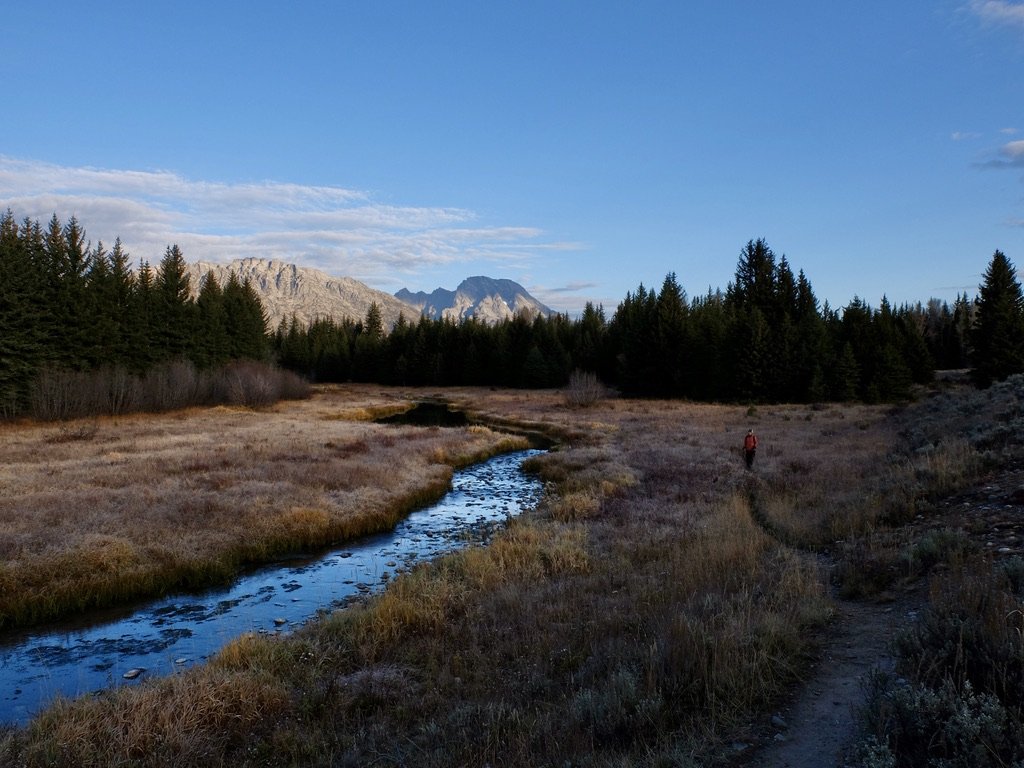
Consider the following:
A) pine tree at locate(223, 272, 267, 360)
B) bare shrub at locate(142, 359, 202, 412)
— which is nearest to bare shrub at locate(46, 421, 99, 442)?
bare shrub at locate(142, 359, 202, 412)

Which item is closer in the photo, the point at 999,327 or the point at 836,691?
the point at 836,691

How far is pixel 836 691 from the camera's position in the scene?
19.8 feet

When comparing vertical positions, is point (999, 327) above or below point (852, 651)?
above

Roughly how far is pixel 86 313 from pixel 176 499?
37.7m

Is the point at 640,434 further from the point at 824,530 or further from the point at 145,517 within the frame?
the point at 145,517

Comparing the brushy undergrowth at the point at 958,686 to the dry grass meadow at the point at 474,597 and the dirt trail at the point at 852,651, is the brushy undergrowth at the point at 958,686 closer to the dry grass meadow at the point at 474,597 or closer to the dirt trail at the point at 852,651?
the dirt trail at the point at 852,651

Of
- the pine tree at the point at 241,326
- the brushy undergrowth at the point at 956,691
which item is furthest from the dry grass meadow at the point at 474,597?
the pine tree at the point at 241,326

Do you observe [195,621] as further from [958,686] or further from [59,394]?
[59,394]

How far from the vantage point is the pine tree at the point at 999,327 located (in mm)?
50281

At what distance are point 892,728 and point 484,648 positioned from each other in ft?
18.9

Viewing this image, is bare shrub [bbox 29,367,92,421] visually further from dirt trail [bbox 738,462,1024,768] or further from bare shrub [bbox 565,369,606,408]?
dirt trail [bbox 738,462,1024,768]

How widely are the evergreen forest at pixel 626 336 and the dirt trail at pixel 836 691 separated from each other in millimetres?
52028

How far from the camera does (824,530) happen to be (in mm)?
12906

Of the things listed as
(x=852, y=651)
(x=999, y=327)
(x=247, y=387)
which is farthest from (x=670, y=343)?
(x=852, y=651)
